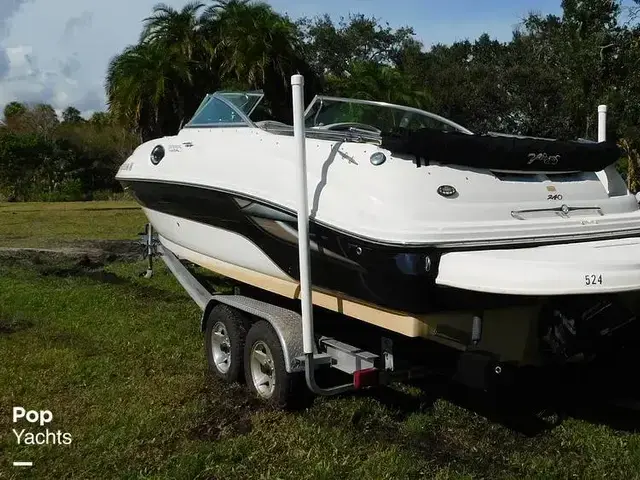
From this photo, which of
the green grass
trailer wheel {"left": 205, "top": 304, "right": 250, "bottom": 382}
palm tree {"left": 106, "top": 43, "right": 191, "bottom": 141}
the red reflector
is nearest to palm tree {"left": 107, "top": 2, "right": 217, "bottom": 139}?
palm tree {"left": 106, "top": 43, "right": 191, "bottom": 141}

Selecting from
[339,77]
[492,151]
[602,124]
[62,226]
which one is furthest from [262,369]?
[339,77]

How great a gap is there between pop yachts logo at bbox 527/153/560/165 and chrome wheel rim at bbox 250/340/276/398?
2.17m

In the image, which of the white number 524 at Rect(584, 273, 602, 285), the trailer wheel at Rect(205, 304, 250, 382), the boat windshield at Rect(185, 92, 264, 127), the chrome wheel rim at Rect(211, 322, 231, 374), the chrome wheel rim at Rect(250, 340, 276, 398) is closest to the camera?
the white number 524 at Rect(584, 273, 602, 285)

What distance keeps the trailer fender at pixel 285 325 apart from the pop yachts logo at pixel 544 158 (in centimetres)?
188

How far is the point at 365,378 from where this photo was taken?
4.34 metres

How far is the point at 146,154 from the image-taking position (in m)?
6.86

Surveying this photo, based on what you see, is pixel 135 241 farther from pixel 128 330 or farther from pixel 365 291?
pixel 365 291

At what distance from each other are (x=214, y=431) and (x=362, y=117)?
110 inches

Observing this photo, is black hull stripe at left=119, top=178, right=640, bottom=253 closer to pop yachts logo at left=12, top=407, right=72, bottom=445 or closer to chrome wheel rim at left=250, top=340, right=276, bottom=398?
chrome wheel rim at left=250, top=340, right=276, bottom=398

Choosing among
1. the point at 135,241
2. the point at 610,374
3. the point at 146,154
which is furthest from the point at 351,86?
the point at 610,374

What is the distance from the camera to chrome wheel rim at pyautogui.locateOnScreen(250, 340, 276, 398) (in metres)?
4.94

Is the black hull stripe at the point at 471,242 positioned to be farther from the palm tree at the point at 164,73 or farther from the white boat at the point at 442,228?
the palm tree at the point at 164,73

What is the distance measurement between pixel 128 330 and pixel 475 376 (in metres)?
3.96

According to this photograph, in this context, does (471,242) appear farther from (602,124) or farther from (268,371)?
(602,124)
